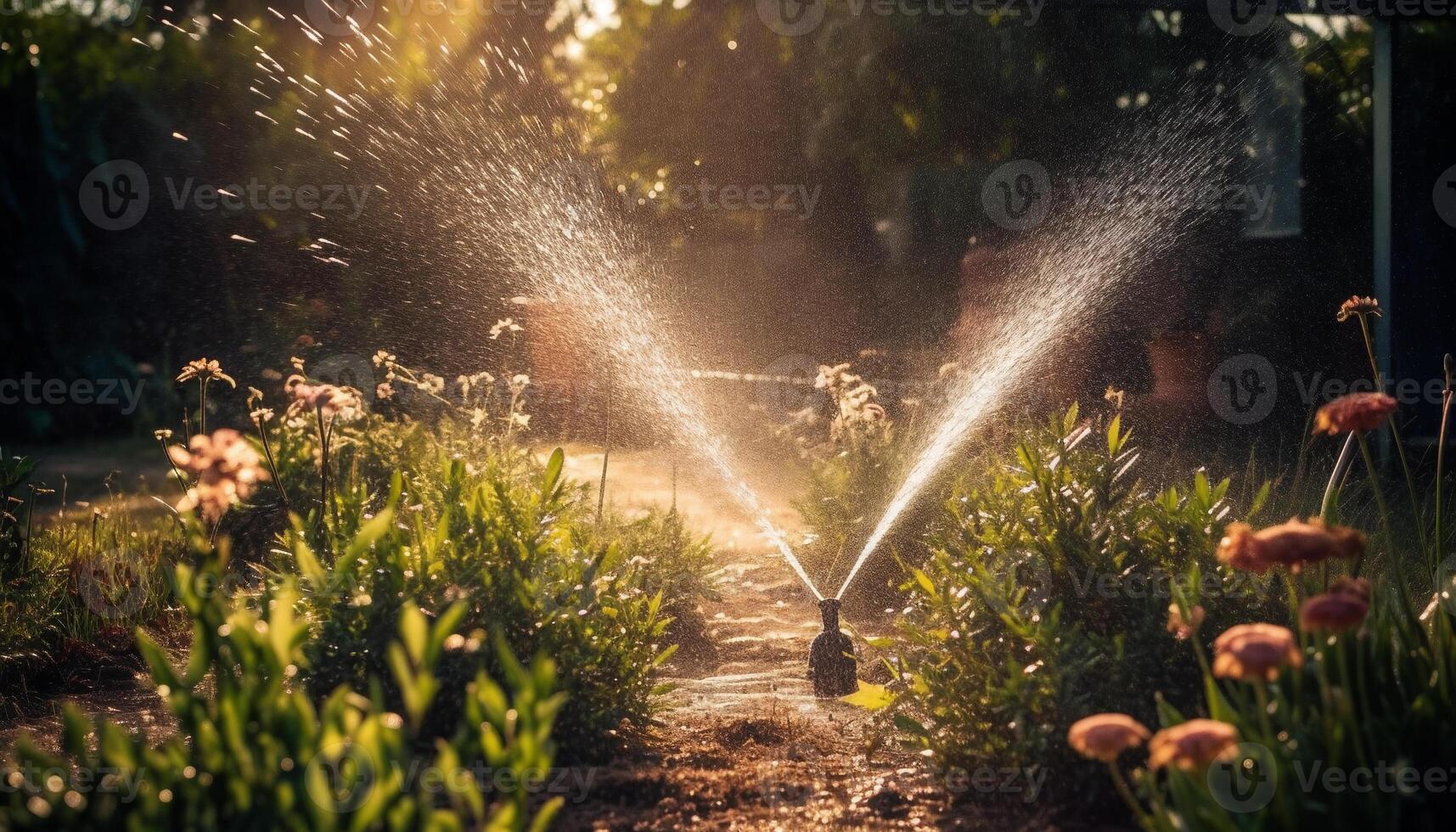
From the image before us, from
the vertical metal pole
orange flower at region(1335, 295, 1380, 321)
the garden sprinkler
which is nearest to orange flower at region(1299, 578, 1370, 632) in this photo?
orange flower at region(1335, 295, 1380, 321)

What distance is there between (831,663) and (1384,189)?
18.9ft

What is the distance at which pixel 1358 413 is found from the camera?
2.44 meters

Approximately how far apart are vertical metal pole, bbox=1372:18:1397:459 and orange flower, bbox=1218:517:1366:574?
609cm

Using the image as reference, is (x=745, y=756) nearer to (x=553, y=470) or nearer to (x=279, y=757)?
(x=553, y=470)

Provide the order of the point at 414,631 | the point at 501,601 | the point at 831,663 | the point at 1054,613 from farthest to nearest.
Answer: the point at 831,663
the point at 501,601
the point at 1054,613
the point at 414,631

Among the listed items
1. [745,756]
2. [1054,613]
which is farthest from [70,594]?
[1054,613]

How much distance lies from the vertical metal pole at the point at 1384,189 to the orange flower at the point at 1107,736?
6.60 meters

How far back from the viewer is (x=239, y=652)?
2047 millimetres

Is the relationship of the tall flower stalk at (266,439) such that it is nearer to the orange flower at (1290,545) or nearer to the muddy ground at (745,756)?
the muddy ground at (745,756)

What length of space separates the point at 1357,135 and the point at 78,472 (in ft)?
38.3

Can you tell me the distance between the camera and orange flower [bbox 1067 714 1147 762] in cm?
191

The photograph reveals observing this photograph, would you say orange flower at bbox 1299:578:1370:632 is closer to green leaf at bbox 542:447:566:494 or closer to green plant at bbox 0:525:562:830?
green plant at bbox 0:525:562:830

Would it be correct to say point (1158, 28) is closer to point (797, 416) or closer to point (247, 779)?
point (797, 416)

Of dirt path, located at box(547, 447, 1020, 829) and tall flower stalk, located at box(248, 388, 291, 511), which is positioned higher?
tall flower stalk, located at box(248, 388, 291, 511)
